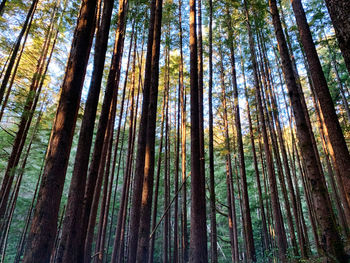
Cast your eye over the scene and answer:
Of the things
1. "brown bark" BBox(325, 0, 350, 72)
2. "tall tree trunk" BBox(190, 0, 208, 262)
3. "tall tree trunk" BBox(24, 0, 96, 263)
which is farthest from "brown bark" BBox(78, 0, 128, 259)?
"brown bark" BBox(325, 0, 350, 72)

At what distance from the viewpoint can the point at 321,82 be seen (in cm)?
407

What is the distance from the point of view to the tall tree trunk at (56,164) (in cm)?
198

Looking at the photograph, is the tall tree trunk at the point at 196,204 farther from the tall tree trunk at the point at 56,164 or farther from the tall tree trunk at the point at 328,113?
the tall tree trunk at the point at 56,164

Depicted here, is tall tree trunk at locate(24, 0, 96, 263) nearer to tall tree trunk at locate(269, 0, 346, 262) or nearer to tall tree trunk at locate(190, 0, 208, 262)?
tall tree trunk at locate(190, 0, 208, 262)

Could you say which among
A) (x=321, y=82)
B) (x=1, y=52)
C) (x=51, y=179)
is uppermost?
(x=1, y=52)

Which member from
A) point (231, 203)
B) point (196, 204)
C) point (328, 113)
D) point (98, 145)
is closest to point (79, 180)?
point (98, 145)

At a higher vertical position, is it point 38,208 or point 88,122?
point 88,122

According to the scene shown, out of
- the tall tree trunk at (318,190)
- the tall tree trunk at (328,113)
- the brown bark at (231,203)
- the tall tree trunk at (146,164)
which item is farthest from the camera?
the brown bark at (231,203)

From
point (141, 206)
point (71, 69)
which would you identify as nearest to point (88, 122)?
point (71, 69)

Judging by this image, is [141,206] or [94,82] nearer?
Result: [94,82]

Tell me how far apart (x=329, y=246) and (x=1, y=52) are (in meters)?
10.3

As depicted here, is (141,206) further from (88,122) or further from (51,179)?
(51,179)

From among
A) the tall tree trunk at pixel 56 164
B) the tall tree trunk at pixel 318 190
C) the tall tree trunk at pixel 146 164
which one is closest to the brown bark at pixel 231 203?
the tall tree trunk at pixel 146 164

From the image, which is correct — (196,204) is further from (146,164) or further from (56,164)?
(56,164)
